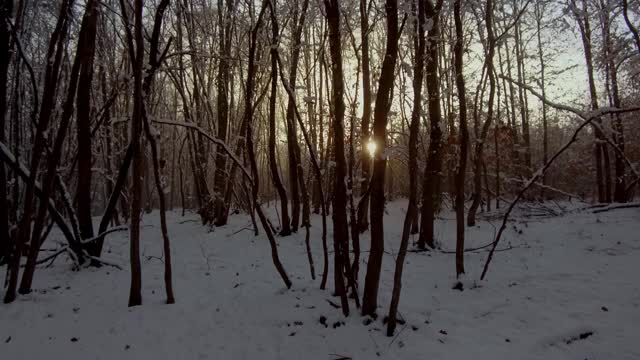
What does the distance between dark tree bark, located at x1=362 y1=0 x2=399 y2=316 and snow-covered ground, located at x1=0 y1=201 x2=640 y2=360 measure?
644mm

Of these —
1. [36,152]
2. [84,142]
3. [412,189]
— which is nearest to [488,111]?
[412,189]

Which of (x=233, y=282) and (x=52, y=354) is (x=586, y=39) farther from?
(x=52, y=354)

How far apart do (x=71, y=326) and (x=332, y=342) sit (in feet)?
9.77

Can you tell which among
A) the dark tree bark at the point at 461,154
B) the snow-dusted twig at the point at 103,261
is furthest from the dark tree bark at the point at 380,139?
the snow-dusted twig at the point at 103,261

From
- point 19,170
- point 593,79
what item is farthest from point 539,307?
point 593,79

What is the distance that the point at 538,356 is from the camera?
139 inches

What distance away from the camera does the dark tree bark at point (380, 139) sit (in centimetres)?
390

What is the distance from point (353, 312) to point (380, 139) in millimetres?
2057

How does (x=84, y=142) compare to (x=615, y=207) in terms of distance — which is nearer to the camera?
(x=84, y=142)

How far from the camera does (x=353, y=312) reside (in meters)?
4.49

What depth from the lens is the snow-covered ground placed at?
3.79 metres

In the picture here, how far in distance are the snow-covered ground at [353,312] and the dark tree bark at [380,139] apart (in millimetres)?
644

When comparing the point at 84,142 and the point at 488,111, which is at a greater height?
the point at 488,111

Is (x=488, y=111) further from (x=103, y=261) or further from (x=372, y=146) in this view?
(x=103, y=261)
